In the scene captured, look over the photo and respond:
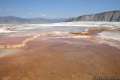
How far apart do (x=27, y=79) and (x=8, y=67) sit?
1.25 metres

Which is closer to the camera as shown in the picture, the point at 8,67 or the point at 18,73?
the point at 18,73

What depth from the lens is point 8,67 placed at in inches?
203

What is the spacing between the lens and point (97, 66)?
5277mm

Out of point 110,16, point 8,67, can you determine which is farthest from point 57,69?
point 110,16

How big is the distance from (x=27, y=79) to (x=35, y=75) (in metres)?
0.30

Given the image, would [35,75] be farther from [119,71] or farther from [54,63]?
[119,71]

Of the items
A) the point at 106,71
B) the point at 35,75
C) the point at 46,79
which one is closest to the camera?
the point at 46,79

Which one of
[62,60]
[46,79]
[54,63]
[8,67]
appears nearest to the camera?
[46,79]

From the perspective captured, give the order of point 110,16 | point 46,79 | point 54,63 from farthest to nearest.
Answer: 1. point 110,16
2. point 54,63
3. point 46,79

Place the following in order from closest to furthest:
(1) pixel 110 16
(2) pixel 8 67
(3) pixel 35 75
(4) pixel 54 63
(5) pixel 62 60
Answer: (3) pixel 35 75, (2) pixel 8 67, (4) pixel 54 63, (5) pixel 62 60, (1) pixel 110 16

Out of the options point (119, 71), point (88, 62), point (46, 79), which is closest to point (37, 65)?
point (46, 79)

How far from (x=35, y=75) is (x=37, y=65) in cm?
94

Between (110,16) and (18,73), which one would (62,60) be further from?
(110,16)

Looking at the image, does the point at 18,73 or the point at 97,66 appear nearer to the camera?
the point at 18,73
